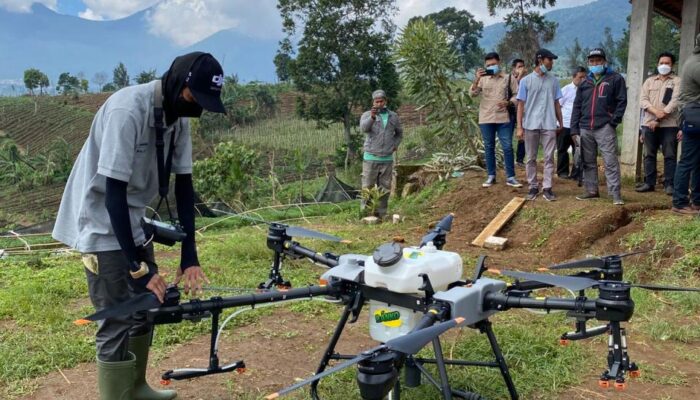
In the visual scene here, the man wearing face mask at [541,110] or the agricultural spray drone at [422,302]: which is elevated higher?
the man wearing face mask at [541,110]

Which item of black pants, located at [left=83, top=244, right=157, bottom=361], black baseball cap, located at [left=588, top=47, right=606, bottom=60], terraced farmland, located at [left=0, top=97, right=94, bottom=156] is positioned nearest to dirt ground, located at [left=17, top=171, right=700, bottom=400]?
black pants, located at [left=83, top=244, right=157, bottom=361]

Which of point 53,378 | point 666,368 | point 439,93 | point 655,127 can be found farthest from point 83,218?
point 439,93

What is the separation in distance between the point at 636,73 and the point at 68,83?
39437mm

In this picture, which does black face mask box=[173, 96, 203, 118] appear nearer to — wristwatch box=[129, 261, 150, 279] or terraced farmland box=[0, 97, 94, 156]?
wristwatch box=[129, 261, 150, 279]

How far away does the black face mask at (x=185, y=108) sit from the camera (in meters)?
2.93

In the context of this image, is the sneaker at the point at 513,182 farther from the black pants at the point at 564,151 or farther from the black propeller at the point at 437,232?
the black propeller at the point at 437,232

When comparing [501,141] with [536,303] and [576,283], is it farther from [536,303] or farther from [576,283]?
[536,303]

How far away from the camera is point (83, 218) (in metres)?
3.01

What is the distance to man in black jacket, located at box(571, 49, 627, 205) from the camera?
7.25m

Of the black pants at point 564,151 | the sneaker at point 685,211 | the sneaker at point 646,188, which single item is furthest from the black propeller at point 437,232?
the black pants at point 564,151

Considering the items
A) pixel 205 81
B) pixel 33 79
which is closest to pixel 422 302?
pixel 205 81

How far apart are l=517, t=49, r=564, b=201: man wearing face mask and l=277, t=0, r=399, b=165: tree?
15.6 metres

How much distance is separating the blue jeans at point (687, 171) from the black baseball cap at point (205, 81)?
5464 millimetres

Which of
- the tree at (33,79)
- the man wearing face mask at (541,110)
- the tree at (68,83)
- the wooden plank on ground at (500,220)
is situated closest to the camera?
the wooden plank on ground at (500,220)
